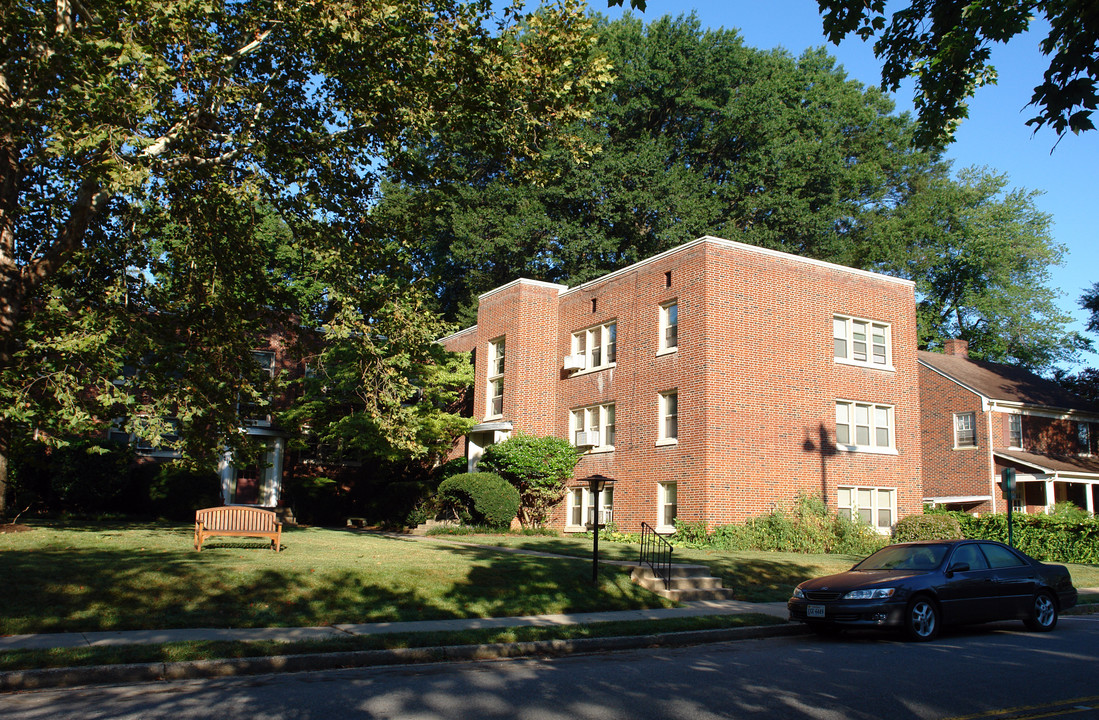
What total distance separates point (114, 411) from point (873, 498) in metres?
20.6

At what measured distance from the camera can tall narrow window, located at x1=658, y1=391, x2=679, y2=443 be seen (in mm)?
24469

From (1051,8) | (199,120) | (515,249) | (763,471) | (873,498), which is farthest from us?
(515,249)

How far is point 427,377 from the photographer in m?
28.1

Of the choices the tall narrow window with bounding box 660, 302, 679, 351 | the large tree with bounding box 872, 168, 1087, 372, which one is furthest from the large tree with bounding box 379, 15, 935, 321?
the tall narrow window with bounding box 660, 302, 679, 351

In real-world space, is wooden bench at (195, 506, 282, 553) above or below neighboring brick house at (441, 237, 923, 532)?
below

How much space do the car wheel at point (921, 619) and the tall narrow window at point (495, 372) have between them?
20.1 metres

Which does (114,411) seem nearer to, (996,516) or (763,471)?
(763,471)

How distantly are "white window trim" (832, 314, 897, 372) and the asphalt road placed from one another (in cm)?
1623

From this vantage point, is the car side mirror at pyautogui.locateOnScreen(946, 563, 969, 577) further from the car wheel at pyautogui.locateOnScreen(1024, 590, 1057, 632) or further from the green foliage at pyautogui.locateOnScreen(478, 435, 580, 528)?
the green foliage at pyautogui.locateOnScreen(478, 435, 580, 528)

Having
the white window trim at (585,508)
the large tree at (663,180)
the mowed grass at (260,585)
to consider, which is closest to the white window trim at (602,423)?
the white window trim at (585,508)

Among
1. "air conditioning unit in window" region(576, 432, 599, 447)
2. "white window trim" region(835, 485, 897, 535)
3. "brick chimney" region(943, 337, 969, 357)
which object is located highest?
"brick chimney" region(943, 337, 969, 357)

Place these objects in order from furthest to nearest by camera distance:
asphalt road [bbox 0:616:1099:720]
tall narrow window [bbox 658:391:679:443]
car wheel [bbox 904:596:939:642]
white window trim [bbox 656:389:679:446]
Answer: tall narrow window [bbox 658:391:679:443] → white window trim [bbox 656:389:679:446] → car wheel [bbox 904:596:939:642] → asphalt road [bbox 0:616:1099:720]

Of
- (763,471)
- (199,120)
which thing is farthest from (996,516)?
(199,120)

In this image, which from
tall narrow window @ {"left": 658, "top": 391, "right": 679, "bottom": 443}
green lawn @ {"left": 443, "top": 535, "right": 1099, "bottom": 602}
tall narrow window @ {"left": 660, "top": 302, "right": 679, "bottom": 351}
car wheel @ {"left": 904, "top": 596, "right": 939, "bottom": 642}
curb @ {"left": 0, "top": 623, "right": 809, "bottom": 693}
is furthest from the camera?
tall narrow window @ {"left": 660, "top": 302, "right": 679, "bottom": 351}
